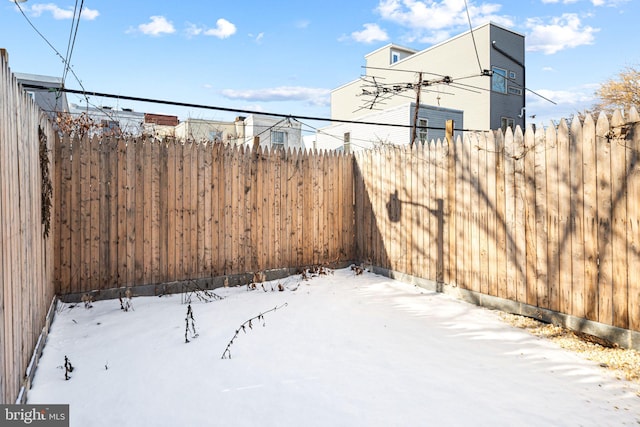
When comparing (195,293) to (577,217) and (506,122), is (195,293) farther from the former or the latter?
(506,122)

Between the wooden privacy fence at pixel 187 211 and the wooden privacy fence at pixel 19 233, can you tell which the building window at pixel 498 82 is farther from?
the wooden privacy fence at pixel 19 233

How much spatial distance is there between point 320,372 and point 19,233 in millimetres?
2589

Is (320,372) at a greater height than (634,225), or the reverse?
(634,225)

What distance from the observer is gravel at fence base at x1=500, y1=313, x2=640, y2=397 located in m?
3.25

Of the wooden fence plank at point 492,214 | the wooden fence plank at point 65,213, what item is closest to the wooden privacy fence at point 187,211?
the wooden fence plank at point 65,213

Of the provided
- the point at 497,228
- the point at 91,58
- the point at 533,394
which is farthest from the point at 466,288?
the point at 91,58

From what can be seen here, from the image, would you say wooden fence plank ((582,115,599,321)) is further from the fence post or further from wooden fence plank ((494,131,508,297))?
the fence post

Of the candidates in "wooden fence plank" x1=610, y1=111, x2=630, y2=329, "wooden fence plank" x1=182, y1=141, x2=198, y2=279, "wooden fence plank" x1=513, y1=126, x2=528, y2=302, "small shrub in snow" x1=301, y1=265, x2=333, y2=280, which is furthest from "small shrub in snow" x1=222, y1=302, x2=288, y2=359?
"wooden fence plank" x1=610, y1=111, x2=630, y2=329

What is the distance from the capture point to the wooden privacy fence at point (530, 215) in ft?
11.9

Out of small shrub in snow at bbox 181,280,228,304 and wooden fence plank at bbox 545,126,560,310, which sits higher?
wooden fence plank at bbox 545,126,560,310

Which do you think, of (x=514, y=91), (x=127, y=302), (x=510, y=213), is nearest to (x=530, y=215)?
(x=510, y=213)

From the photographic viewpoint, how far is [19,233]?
2.74m

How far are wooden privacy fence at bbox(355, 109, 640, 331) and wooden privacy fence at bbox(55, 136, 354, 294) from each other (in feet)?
4.82

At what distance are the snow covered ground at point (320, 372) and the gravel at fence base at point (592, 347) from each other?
0.15 meters
